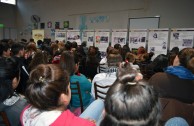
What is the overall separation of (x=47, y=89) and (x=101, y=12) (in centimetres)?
767

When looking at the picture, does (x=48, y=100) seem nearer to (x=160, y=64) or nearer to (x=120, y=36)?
(x=160, y=64)

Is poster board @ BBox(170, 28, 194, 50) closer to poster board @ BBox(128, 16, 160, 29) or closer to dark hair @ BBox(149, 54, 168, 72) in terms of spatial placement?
poster board @ BBox(128, 16, 160, 29)

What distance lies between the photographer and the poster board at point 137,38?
20.4ft

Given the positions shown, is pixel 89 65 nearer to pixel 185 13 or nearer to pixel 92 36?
pixel 92 36

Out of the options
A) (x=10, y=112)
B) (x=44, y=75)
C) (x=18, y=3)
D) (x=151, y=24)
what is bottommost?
(x=10, y=112)

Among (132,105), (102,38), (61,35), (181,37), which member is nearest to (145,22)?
(102,38)

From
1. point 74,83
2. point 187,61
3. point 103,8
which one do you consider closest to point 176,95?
point 187,61

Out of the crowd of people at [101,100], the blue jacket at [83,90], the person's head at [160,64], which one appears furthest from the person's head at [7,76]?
the person's head at [160,64]

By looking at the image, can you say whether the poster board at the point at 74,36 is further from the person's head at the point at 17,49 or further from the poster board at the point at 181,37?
the person's head at the point at 17,49

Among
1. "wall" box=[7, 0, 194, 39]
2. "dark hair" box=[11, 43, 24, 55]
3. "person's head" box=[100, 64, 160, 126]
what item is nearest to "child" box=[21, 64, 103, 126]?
"person's head" box=[100, 64, 160, 126]

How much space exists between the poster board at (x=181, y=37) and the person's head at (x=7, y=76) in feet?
16.3

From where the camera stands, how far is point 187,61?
1920mm

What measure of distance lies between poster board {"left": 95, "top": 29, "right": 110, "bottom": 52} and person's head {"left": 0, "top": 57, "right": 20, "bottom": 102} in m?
5.53

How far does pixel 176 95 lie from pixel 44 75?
4.12 ft
